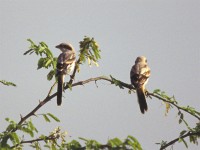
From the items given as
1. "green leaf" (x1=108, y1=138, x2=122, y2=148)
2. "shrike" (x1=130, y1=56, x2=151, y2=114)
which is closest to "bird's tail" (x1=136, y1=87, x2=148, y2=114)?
"shrike" (x1=130, y1=56, x2=151, y2=114)

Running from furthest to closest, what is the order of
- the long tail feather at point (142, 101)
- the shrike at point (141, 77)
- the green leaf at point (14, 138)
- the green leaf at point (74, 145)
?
the shrike at point (141, 77) → the long tail feather at point (142, 101) → the green leaf at point (14, 138) → the green leaf at point (74, 145)

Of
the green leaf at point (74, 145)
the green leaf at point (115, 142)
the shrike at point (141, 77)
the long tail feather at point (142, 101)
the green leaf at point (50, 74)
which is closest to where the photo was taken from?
the green leaf at point (115, 142)

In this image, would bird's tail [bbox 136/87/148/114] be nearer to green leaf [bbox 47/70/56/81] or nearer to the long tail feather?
the long tail feather

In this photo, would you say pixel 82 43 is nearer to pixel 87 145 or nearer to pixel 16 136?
pixel 16 136

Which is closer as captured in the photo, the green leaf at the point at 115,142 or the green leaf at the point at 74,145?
the green leaf at the point at 115,142

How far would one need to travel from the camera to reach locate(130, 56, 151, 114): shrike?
9.36 m

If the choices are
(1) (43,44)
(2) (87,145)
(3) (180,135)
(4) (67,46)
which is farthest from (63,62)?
(2) (87,145)

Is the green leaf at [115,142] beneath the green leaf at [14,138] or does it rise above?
beneath

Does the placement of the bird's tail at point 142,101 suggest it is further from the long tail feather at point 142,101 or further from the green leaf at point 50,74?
the green leaf at point 50,74

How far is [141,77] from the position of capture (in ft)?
35.4

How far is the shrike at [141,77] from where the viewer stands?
9.36m

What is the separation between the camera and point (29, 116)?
6203 millimetres

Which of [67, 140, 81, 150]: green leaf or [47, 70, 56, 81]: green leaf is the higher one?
[47, 70, 56, 81]: green leaf

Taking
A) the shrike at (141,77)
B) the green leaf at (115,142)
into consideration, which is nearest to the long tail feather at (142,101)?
the shrike at (141,77)
